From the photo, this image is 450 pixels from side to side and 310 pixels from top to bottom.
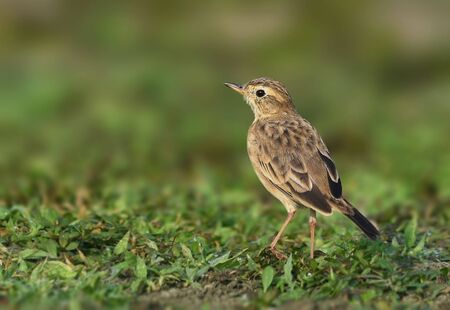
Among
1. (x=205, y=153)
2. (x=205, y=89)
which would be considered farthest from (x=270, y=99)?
(x=205, y=89)

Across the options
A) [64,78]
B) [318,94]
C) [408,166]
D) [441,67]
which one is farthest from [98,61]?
[408,166]

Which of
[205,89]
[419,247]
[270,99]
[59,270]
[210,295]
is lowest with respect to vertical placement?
[59,270]

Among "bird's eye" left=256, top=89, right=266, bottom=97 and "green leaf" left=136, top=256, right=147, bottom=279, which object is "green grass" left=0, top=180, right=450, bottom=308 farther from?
"bird's eye" left=256, top=89, right=266, bottom=97

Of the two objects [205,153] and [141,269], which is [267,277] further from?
[205,153]

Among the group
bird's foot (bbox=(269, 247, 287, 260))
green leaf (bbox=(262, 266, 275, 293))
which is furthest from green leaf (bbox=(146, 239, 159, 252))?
green leaf (bbox=(262, 266, 275, 293))

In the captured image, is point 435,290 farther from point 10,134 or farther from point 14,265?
point 10,134

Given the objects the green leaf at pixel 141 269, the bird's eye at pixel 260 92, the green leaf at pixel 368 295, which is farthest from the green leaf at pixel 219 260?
the bird's eye at pixel 260 92

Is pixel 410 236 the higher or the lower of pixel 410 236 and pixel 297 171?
the lower
